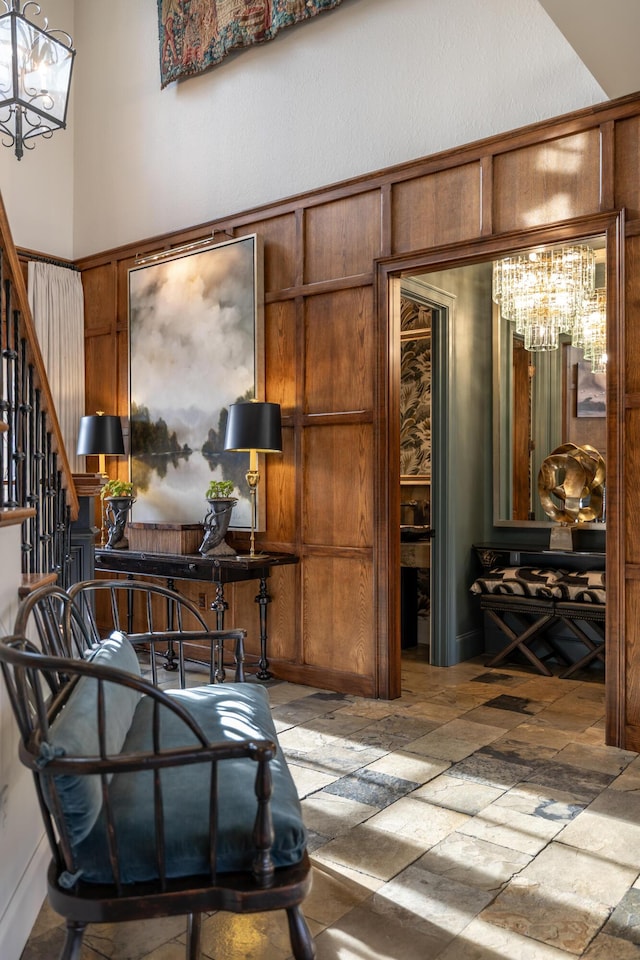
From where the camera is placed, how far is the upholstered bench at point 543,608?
191 inches

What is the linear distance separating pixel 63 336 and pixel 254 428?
2355 mm

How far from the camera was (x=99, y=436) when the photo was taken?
562cm

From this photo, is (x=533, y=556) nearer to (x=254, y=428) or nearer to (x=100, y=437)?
(x=254, y=428)

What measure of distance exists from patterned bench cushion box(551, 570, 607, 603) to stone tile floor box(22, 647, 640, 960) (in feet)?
2.10

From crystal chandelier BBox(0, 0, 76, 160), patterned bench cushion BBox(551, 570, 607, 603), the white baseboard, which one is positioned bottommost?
the white baseboard

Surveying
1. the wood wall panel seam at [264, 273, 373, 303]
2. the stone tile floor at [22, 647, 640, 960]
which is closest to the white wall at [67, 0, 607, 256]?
the wood wall panel seam at [264, 273, 373, 303]

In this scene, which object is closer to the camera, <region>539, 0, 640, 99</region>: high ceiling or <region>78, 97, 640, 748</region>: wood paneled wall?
<region>539, 0, 640, 99</region>: high ceiling

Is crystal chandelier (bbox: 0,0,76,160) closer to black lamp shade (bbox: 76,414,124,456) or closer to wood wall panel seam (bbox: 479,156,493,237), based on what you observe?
wood wall panel seam (bbox: 479,156,493,237)

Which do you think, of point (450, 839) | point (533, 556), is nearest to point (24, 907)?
point (450, 839)

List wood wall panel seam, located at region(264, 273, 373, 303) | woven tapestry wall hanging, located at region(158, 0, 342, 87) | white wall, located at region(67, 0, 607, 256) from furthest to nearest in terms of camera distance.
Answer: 1. woven tapestry wall hanging, located at region(158, 0, 342, 87)
2. wood wall panel seam, located at region(264, 273, 373, 303)
3. white wall, located at region(67, 0, 607, 256)

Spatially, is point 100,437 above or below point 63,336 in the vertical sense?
below

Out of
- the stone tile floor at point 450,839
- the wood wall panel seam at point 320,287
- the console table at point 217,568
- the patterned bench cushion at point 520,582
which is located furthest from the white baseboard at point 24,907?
the patterned bench cushion at point 520,582

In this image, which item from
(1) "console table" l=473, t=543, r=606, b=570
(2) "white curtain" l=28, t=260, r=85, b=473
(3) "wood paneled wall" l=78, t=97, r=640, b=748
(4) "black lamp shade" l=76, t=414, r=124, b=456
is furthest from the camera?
(2) "white curtain" l=28, t=260, r=85, b=473

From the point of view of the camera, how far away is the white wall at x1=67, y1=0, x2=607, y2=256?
13.3 ft
